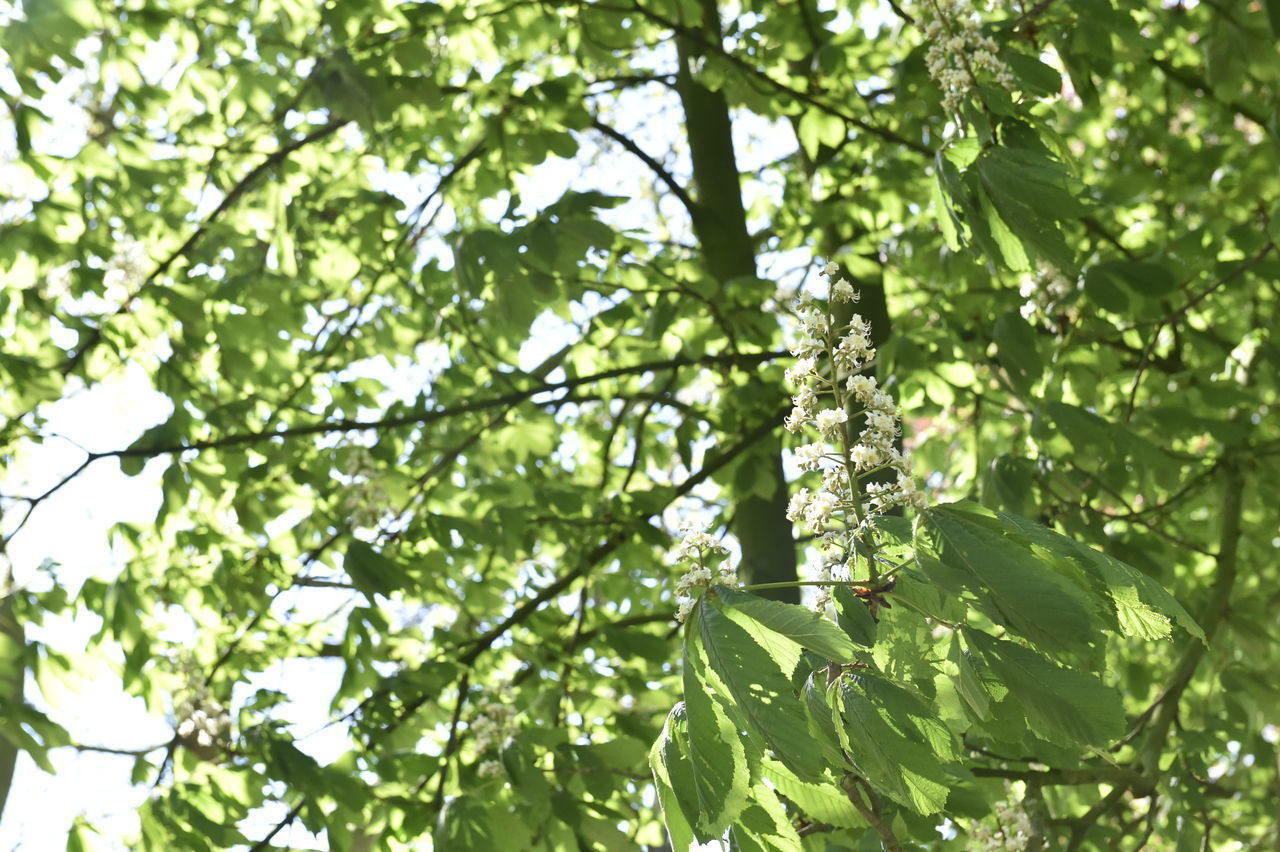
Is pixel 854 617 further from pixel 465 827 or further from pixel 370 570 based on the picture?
pixel 370 570

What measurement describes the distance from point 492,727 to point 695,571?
1.76 meters

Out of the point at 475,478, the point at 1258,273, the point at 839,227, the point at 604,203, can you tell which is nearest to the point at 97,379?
the point at 475,478

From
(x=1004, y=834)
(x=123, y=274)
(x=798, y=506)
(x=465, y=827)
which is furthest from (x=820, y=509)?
(x=123, y=274)

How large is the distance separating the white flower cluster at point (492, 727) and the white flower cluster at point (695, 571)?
156cm

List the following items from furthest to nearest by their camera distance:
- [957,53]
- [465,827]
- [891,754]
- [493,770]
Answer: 1. [493,770]
2. [465,827]
3. [957,53]
4. [891,754]

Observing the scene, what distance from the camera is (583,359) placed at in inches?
168

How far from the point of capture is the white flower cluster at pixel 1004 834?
2.22m

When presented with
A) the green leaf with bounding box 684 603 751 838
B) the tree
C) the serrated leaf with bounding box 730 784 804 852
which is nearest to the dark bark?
the tree

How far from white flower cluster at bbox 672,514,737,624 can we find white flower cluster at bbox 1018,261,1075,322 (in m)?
2.01

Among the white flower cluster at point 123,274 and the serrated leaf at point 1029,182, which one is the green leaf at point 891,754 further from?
the white flower cluster at point 123,274

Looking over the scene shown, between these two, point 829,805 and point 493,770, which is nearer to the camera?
point 829,805

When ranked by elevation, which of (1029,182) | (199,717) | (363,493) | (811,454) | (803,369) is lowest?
(811,454)

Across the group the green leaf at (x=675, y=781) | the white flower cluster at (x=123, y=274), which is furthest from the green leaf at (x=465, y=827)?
the white flower cluster at (x=123, y=274)

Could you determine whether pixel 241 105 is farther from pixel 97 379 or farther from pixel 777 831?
pixel 777 831
